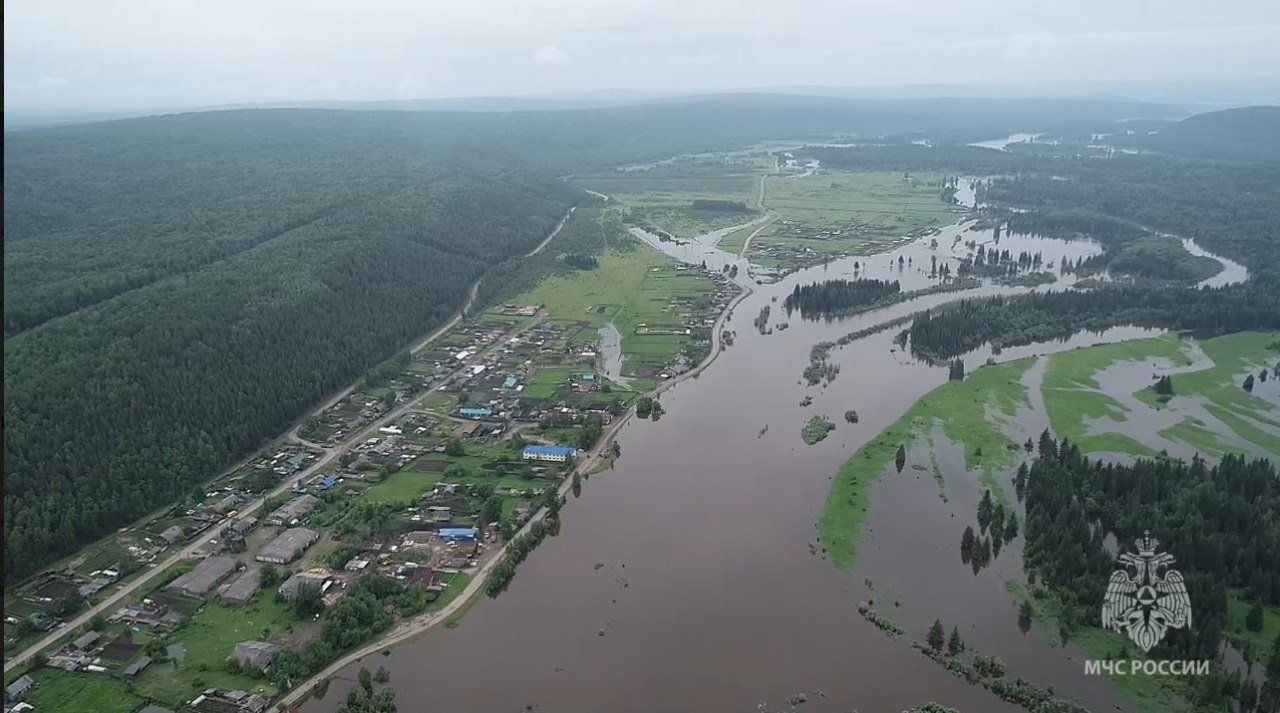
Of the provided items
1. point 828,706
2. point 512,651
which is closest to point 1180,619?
point 828,706

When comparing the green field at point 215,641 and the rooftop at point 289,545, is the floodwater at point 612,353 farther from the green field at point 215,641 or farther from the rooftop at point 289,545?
the green field at point 215,641

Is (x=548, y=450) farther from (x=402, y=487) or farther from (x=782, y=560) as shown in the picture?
(x=782, y=560)

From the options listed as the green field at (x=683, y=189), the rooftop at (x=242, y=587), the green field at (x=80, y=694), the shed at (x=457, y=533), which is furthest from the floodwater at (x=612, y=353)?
the green field at (x=683, y=189)

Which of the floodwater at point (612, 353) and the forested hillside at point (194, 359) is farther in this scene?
the floodwater at point (612, 353)

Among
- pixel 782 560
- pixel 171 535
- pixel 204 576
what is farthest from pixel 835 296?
pixel 204 576

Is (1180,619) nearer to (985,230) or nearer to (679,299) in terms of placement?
(679,299)

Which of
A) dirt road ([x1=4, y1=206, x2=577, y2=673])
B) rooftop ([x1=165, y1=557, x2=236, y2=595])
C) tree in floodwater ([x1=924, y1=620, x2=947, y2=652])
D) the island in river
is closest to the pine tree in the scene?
the island in river

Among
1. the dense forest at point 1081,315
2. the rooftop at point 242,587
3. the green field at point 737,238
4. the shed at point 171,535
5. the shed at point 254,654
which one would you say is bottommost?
the shed at point 254,654
